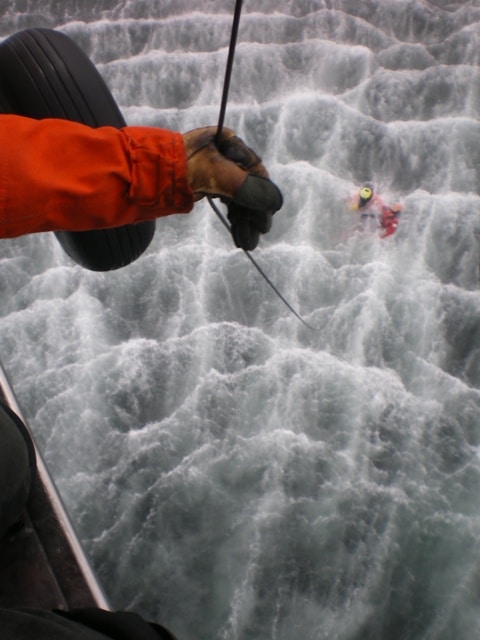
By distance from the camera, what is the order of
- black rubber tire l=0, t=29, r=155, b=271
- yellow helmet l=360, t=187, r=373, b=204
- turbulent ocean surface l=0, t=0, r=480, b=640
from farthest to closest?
yellow helmet l=360, t=187, r=373, b=204 < turbulent ocean surface l=0, t=0, r=480, b=640 < black rubber tire l=0, t=29, r=155, b=271

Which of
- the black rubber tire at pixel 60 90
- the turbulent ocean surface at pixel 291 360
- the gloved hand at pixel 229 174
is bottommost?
the turbulent ocean surface at pixel 291 360

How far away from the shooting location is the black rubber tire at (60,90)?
173cm

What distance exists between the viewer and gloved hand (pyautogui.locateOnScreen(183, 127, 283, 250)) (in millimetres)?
1215

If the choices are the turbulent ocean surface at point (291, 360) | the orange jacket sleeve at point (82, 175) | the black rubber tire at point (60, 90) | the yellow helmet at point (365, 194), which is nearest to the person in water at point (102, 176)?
the orange jacket sleeve at point (82, 175)

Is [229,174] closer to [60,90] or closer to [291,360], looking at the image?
[60,90]

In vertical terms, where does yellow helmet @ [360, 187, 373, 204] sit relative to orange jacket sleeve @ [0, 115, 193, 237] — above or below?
below

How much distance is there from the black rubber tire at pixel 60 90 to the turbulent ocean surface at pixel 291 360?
2.71 ft

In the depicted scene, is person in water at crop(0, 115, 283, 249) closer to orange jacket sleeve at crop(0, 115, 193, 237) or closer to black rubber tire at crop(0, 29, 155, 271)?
orange jacket sleeve at crop(0, 115, 193, 237)

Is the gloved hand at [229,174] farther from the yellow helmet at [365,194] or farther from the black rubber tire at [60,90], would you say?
the yellow helmet at [365,194]

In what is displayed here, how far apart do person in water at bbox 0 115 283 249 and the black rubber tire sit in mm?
629

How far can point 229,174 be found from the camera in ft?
4.02

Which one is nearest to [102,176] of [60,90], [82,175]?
[82,175]

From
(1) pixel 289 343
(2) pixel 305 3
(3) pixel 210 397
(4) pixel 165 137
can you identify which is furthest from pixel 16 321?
(2) pixel 305 3

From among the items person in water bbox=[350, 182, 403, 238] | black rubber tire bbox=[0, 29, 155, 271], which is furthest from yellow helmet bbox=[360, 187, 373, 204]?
black rubber tire bbox=[0, 29, 155, 271]
